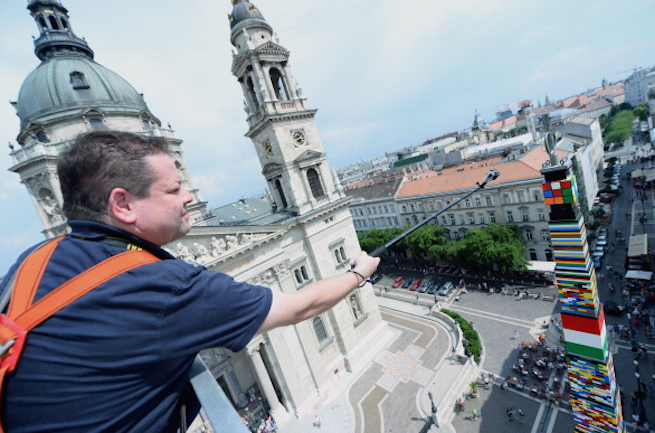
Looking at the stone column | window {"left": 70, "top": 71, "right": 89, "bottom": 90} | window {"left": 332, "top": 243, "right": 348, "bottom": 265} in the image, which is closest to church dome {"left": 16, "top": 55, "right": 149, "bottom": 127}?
window {"left": 70, "top": 71, "right": 89, "bottom": 90}

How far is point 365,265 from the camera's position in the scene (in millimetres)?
4375

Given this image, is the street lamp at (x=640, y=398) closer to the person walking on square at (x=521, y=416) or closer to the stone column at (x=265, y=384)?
the person walking on square at (x=521, y=416)

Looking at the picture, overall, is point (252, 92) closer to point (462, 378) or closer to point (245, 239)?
point (245, 239)

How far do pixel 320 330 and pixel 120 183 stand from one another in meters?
25.5

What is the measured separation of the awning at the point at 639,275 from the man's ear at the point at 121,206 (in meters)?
40.5

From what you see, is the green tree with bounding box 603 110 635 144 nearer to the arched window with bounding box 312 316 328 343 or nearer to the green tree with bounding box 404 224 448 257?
the green tree with bounding box 404 224 448 257

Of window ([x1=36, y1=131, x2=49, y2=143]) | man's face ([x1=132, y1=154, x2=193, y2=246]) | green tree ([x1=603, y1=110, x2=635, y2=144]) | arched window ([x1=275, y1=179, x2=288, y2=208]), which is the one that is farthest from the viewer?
green tree ([x1=603, y1=110, x2=635, y2=144])

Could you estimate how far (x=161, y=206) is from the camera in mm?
2906

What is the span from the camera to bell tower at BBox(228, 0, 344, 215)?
23594 mm

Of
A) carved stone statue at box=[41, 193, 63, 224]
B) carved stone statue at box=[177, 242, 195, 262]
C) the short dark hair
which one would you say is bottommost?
carved stone statue at box=[177, 242, 195, 262]

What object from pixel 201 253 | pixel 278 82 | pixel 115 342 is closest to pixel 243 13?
pixel 278 82

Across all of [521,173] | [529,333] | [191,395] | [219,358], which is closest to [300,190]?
[219,358]

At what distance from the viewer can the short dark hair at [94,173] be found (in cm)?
261

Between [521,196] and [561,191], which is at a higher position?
[561,191]
